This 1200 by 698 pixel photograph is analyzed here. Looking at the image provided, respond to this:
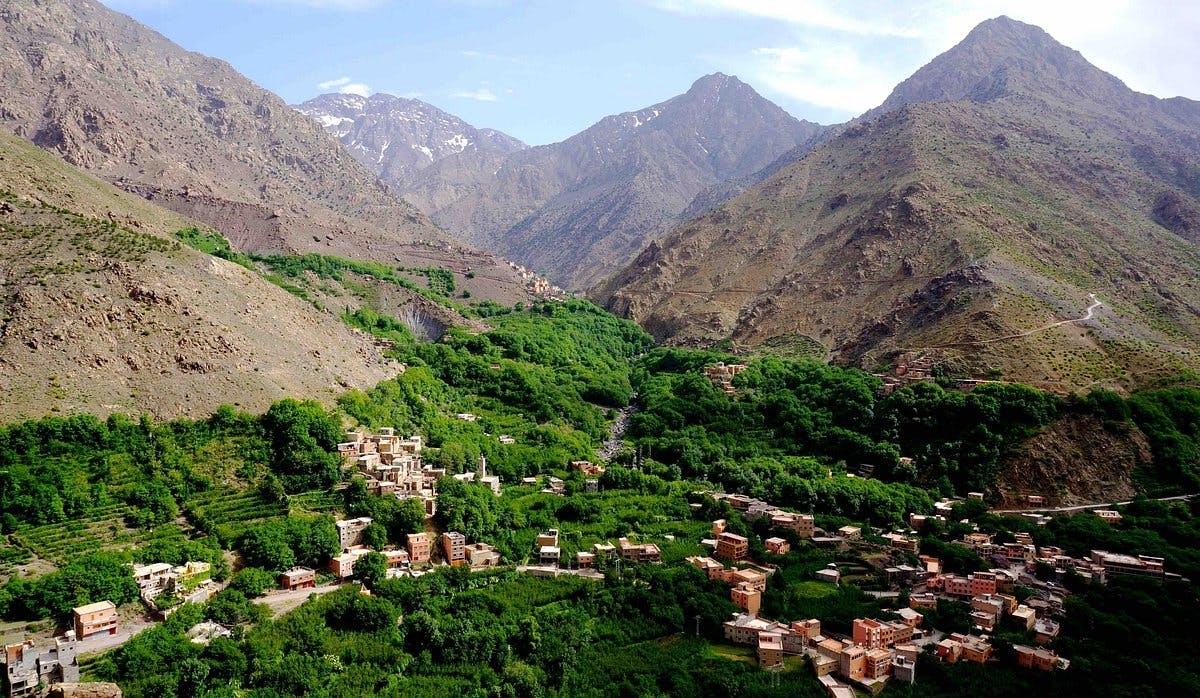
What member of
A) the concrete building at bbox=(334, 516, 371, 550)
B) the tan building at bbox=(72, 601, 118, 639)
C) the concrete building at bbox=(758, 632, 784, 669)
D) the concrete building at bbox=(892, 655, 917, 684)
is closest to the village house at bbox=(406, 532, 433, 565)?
the concrete building at bbox=(334, 516, 371, 550)

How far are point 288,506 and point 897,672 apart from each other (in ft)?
87.7

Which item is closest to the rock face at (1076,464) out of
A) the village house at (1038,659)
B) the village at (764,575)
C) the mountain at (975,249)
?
the village at (764,575)

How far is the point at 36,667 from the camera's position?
2655 centimetres

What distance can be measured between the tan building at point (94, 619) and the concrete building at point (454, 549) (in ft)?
44.0

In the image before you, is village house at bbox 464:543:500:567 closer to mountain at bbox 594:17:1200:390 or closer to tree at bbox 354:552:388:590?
tree at bbox 354:552:388:590

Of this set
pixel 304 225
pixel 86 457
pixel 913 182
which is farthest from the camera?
pixel 304 225

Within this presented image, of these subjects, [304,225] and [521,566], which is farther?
[304,225]

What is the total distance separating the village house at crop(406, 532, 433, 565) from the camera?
37625 millimetres

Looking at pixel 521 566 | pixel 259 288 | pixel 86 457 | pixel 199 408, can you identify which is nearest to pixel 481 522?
pixel 521 566

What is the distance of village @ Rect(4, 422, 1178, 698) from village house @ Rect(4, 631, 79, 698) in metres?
0.03

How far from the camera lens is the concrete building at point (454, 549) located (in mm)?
37906

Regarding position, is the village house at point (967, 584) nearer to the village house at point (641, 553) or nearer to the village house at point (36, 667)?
the village house at point (641, 553)

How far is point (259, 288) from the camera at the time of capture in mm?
54188

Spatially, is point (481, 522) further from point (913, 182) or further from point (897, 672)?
point (913, 182)
